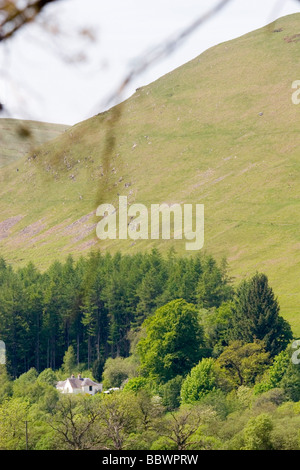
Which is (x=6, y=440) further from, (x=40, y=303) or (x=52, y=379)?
(x=40, y=303)

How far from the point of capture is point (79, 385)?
380 feet

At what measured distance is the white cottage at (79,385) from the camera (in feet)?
366

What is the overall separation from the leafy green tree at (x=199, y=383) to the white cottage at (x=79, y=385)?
2088 cm

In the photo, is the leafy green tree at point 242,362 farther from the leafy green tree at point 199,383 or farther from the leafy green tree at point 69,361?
the leafy green tree at point 69,361

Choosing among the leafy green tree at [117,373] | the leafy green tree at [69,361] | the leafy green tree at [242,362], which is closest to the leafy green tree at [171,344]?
the leafy green tree at [242,362]

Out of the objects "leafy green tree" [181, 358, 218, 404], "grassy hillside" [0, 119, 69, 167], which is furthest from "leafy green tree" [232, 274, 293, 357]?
"grassy hillside" [0, 119, 69, 167]

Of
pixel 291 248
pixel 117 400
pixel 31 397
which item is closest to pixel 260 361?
pixel 117 400

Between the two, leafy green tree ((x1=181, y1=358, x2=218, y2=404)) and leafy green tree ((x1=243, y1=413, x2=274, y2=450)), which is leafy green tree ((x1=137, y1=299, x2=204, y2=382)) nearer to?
leafy green tree ((x1=181, y1=358, x2=218, y2=404))

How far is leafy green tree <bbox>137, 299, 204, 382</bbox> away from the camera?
104000 mm

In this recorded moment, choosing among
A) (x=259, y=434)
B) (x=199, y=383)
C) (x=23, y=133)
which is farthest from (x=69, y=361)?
(x=23, y=133)

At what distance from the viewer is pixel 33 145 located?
5.47 metres

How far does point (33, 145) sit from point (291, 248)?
167m

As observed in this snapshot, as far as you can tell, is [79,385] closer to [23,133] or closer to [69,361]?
[69,361]

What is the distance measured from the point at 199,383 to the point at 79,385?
29335 millimetres
